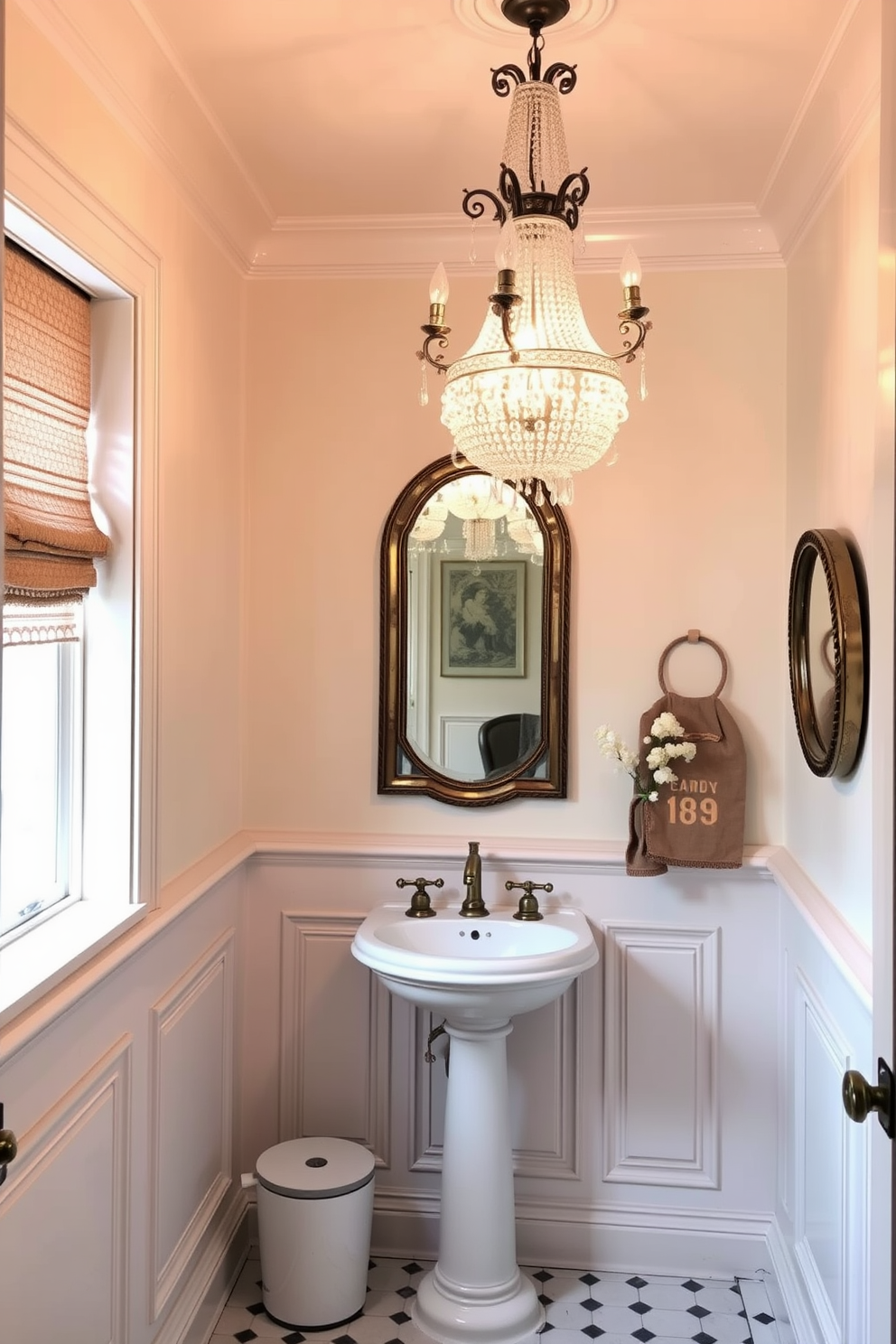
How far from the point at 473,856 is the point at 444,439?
3.40ft

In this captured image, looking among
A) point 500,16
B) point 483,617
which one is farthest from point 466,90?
point 483,617

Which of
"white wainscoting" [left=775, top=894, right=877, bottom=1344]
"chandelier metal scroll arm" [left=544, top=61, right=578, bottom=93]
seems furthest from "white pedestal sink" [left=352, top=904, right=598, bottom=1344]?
"chandelier metal scroll arm" [left=544, top=61, right=578, bottom=93]

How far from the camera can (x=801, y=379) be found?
2.46 meters

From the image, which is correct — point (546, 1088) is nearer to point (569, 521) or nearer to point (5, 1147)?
point (569, 521)

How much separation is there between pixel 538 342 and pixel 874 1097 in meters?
1.08

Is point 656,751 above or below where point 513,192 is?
below

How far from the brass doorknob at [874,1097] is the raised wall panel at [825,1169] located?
0.72 meters

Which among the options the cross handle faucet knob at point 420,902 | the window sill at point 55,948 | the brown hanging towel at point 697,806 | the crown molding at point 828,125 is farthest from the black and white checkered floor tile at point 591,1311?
the crown molding at point 828,125

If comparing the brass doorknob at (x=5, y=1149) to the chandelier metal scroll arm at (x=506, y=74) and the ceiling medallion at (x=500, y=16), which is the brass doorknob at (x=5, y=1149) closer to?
the chandelier metal scroll arm at (x=506, y=74)

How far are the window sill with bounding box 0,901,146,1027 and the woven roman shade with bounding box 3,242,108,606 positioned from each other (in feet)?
1.83

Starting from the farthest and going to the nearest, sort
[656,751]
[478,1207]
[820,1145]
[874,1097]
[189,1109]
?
[656,751], [478,1207], [189,1109], [820,1145], [874,1097]

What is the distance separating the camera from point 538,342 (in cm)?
159

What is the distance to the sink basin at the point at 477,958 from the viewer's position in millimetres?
2232

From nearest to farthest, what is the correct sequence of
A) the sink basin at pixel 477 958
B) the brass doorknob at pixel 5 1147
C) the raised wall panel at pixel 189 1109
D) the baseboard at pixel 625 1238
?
the brass doorknob at pixel 5 1147
the raised wall panel at pixel 189 1109
the sink basin at pixel 477 958
the baseboard at pixel 625 1238
